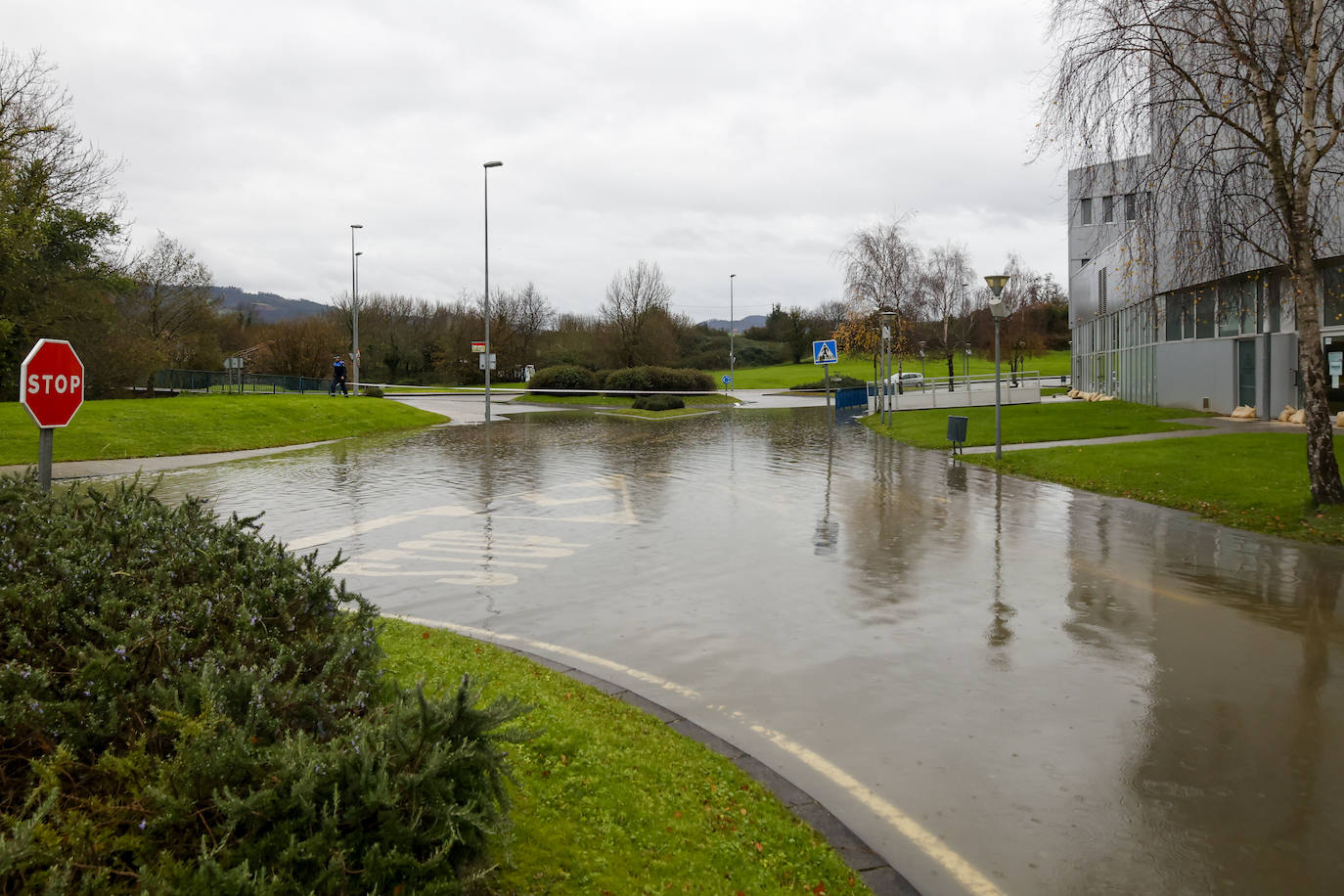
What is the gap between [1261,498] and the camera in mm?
14156

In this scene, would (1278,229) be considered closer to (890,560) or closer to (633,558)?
(890,560)

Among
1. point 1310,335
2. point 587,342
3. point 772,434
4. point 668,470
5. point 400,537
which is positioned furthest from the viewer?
point 587,342

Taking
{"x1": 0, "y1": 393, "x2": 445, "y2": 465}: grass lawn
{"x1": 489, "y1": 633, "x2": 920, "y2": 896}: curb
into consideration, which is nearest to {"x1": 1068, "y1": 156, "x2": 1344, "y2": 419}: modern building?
{"x1": 489, "y1": 633, "x2": 920, "y2": 896}: curb

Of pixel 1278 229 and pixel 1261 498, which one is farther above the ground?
pixel 1278 229

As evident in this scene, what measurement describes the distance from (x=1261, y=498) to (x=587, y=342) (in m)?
60.6

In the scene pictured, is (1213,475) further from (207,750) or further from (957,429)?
(207,750)

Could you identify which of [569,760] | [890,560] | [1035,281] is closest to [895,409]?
[890,560]

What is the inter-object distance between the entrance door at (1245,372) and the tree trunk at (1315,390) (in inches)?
712

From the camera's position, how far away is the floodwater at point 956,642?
14.7 ft

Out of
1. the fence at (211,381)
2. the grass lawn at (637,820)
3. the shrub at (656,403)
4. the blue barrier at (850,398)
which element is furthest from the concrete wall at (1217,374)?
the fence at (211,381)

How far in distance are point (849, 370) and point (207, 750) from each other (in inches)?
3924

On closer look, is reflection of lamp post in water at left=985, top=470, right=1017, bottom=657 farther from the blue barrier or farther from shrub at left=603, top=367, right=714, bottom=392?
shrub at left=603, top=367, right=714, bottom=392

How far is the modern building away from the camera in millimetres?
18172

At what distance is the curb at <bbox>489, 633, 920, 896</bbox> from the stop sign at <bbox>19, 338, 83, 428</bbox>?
380 cm
